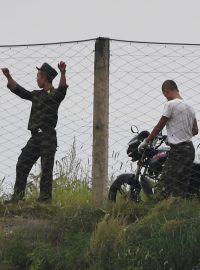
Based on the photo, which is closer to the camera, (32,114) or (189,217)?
(189,217)

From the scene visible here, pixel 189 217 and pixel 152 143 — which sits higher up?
pixel 152 143

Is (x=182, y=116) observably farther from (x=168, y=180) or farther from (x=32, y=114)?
(x=32, y=114)

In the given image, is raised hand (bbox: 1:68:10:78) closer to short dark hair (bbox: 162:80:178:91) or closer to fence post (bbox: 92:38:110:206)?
fence post (bbox: 92:38:110:206)

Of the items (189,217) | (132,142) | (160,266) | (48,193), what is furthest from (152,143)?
(160,266)

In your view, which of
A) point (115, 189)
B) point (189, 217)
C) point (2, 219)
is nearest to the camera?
point (189, 217)

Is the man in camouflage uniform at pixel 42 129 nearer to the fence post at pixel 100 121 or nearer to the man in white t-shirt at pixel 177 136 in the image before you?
the fence post at pixel 100 121

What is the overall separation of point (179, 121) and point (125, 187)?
37.1 inches

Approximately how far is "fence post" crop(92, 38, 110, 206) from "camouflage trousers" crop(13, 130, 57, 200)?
2.25ft

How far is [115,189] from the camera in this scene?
9.52 m

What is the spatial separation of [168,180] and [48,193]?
1.36m

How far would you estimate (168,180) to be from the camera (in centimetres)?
909

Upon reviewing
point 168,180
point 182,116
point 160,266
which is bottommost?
point 160,266

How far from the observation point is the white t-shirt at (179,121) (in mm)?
9242

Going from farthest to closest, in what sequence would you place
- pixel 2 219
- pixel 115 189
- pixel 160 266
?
pixel 115 189 < pixel 2 219 < pixel 160 266
